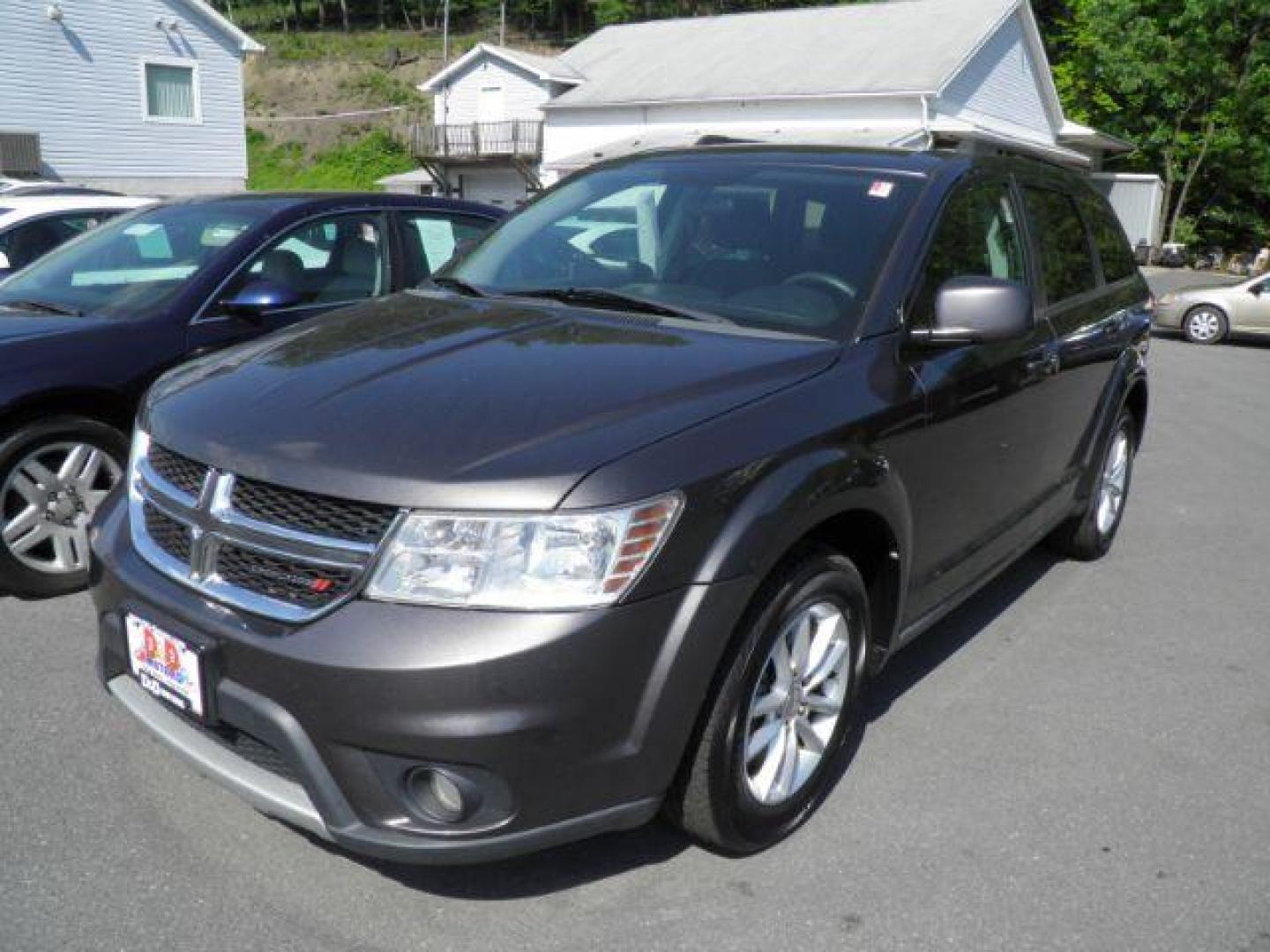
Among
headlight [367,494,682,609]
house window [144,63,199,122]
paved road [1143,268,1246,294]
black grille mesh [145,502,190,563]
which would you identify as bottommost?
paved road [1143,268,1246,294]

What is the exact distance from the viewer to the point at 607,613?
234 cm

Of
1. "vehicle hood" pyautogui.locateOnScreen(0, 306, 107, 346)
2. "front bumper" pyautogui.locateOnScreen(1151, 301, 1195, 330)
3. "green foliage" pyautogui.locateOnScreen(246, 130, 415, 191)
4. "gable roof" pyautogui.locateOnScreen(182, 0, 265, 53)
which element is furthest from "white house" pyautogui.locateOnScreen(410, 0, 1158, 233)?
"vehicle hood" pyautogui.locateOnScreen(0, 306, 107, 346)

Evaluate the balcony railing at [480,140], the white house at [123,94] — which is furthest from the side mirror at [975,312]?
the balcony railing at [480,140]

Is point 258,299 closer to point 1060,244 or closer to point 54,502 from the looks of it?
point 54,502

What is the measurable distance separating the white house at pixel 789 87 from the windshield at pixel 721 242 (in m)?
21.8

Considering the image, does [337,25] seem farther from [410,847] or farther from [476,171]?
[410,847]

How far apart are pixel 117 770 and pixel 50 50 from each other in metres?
25.2

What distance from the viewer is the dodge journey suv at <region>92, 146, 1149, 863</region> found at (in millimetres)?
2342

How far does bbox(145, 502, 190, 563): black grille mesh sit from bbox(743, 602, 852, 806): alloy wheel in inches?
54.5

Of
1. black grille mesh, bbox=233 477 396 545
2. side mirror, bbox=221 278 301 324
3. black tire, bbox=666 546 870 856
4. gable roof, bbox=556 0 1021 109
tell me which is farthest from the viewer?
gable roof, bbox=556 0 1021 109

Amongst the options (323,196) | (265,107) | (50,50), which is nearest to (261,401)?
(323,196)

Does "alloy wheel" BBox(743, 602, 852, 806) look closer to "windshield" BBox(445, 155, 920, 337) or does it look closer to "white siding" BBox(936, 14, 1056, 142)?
"windshield" BBox(445, 155, 920, 337)

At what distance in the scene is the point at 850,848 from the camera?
3.07 metres

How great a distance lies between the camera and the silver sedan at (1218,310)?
1675 cm
